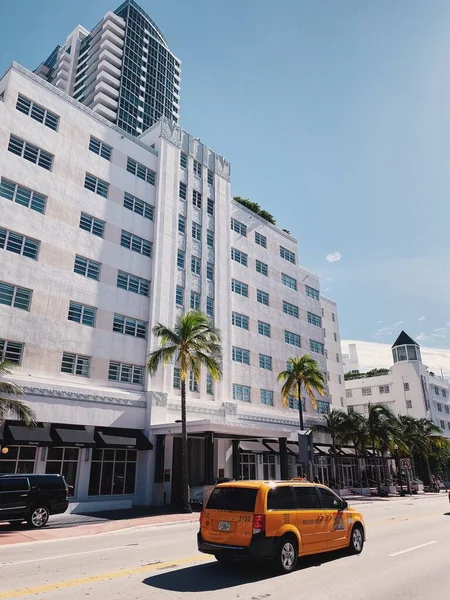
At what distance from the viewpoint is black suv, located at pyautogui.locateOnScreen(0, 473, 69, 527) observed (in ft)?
57.3

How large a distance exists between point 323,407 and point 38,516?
124ft

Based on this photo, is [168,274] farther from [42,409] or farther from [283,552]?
[283,552]

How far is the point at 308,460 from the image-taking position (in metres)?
19.2

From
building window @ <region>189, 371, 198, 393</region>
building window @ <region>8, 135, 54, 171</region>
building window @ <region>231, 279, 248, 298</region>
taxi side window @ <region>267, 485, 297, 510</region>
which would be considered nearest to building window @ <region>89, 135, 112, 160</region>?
building window @ <region>8, 135, 54, 171</region>

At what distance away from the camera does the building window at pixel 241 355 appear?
137 ft

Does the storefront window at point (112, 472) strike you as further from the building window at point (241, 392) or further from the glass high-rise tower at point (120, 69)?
→ the glass high-rise tower at point (120, 69)

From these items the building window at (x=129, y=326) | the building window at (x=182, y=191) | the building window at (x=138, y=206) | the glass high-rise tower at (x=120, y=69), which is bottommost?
the building window at (x=129, y=326)

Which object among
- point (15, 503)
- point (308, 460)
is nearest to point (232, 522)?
point (308, 460)

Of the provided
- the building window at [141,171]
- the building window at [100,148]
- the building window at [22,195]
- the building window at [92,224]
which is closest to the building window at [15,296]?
the building window at [22,195]

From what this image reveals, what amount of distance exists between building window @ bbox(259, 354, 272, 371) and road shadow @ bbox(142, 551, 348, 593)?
33774 mm

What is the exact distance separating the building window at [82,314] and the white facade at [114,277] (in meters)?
0.07

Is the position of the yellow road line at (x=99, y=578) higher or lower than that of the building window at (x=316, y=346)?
lower

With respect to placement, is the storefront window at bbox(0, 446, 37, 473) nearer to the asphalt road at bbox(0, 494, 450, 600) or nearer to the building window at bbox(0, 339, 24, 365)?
the building window at bbox(0, 339, 24, 365)

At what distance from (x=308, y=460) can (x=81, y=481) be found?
14.7 m
